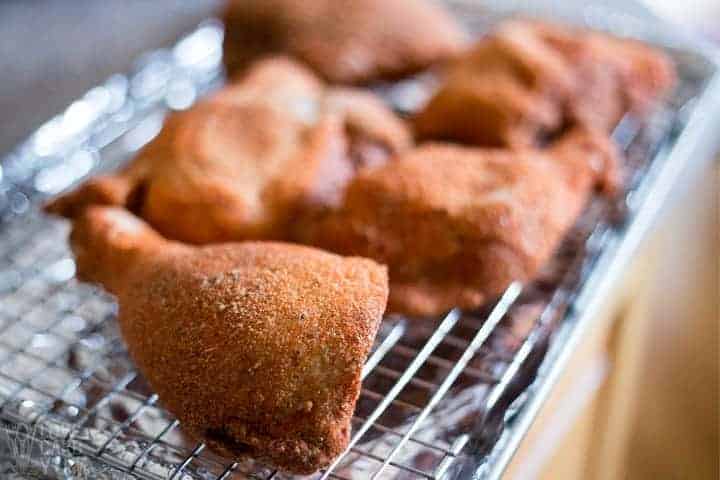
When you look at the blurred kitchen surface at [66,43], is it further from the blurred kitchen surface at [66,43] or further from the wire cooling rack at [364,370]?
the wire cooling rack at [364,370]

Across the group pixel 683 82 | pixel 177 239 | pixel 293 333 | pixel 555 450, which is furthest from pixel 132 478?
pixel 683 82

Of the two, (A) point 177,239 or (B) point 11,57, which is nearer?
(A) point 177,239

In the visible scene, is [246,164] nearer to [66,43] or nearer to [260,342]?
[260,342]

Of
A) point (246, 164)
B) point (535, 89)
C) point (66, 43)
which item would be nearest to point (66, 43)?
point (66, 43)

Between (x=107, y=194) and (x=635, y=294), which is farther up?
(x=107, y=194)

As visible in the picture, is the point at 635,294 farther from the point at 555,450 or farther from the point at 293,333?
the point at 293,333

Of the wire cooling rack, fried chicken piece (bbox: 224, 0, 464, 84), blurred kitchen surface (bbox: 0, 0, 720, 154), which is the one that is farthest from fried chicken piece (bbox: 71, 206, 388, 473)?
blurred kitchen surface (bbox: 0, 0, 720, 154)
